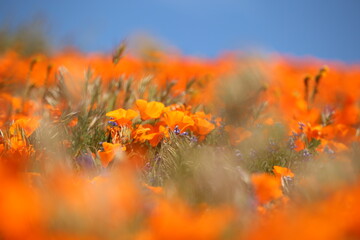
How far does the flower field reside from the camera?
Answer: 62 centimetres

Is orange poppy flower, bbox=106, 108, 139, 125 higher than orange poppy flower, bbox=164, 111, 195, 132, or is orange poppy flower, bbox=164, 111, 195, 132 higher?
orange poppy flower, bbox=164, 111, 195, 132

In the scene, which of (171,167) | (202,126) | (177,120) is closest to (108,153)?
(171,167)

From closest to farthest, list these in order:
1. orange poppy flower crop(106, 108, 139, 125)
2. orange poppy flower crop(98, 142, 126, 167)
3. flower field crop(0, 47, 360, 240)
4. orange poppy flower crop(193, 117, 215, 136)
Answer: flower field crop(0, 47, 360, 240) < orange poppy flower crop(98, 142, 126, 167) < orange poppy flower crop(106, 108, 139, 125) < orange poppy flower crop(193, 117, 215, 136)

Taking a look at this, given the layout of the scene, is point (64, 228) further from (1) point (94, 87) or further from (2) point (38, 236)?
(1) point (94, 87)

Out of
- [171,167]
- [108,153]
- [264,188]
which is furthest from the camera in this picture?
[171,167]

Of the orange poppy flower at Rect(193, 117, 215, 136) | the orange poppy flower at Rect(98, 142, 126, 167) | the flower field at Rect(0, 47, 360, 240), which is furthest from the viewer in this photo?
the orange poppy flower at Rect(193, 117, 215, 136)

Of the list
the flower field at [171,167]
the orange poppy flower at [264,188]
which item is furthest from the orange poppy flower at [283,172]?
the orange poppy flower at [264,188]

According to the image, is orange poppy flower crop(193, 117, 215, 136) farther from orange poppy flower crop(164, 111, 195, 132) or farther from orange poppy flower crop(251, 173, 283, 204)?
orange poppy flower crop(251, 173, 283, 204)

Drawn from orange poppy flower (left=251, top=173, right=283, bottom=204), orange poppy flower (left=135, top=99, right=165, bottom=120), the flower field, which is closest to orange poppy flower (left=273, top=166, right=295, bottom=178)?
the flower field

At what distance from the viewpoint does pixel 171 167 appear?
1.26m

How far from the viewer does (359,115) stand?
2.62m

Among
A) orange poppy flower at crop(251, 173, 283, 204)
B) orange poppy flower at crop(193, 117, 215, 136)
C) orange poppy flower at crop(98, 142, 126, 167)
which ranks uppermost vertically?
orange poppy flower at crop(193, 117, 215, 136)

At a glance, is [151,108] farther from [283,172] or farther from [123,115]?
[283,172]

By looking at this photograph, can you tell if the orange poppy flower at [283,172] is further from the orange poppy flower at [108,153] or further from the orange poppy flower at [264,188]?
the orange poppy flower at [108,153]
